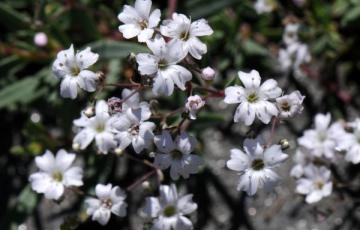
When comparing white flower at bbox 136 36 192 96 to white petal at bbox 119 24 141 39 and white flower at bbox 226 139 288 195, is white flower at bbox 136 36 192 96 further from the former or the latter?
white flower at bbox 226 139 288 195

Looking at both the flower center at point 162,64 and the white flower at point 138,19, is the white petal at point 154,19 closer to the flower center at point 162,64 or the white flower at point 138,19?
the white flower at point 138,19

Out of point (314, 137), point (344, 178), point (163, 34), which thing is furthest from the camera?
point (344, 178)

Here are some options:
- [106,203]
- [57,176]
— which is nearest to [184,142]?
[106,203]

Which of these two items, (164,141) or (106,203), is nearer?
(164,141)

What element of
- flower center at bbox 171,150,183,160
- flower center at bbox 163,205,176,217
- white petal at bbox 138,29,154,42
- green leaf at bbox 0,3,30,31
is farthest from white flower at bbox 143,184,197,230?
green leaf at bbox 0,3,30,31

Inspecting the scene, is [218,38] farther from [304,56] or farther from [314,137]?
[314,137]

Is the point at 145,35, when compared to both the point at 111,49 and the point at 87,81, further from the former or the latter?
the point at 111,49

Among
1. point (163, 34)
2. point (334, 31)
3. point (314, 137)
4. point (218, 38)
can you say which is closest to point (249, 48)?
point (218, 38)
